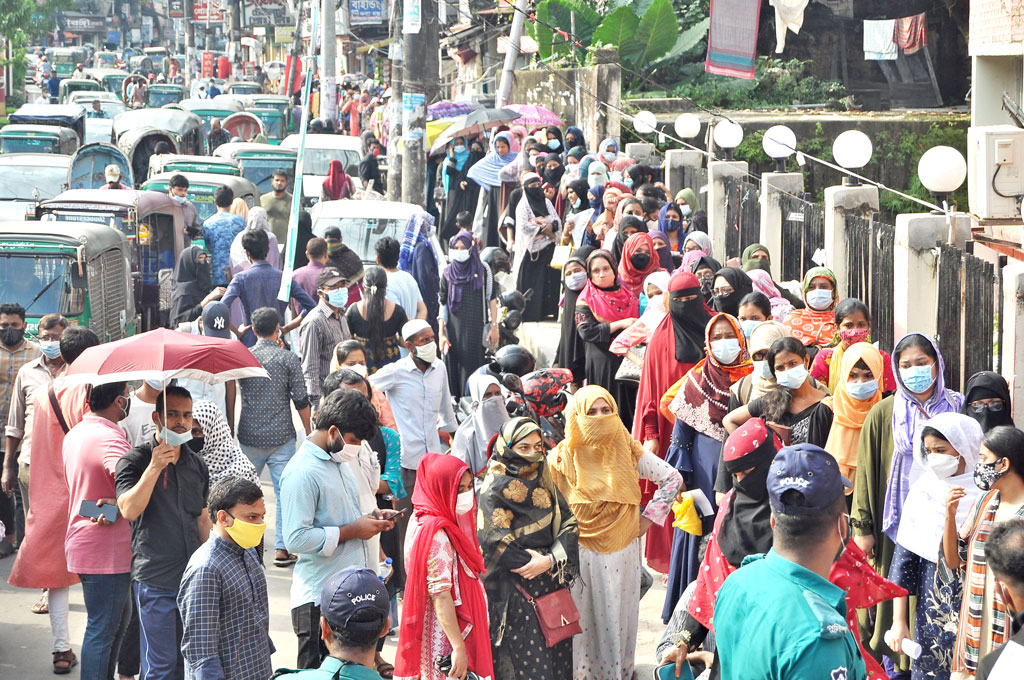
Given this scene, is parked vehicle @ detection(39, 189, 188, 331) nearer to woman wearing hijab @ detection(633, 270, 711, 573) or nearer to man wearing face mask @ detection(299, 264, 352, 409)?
man wearing face mask @ detection(299, 264, 352, 409)

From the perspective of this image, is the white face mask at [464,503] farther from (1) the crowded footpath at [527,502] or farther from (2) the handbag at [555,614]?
(2) the handbag at [555,614]

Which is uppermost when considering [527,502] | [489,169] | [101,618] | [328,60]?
[328,60]

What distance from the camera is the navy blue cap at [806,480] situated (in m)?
3.54

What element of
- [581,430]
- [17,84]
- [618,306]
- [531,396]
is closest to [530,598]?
[581,430]

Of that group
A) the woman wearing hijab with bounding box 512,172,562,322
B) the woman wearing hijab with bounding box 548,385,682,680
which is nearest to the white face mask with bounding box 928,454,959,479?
the woman wearing hijab with bounding box 548,385,682,680

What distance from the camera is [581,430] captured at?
632 cm

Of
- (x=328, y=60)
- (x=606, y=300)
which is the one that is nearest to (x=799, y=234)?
(x=606, y=300)

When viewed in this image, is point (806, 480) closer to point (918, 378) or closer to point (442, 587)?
point (442, 587)

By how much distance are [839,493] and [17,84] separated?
5593 centimetres

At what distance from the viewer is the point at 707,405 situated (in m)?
7.42

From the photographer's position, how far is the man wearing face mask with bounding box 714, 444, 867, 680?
328 cm

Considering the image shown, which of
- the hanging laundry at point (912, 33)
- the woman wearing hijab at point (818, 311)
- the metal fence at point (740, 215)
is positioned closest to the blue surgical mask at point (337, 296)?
the woman wearing hijab at point (818, 311)

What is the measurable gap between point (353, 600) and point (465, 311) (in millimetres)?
7356

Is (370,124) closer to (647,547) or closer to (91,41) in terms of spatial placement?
(647,547)
